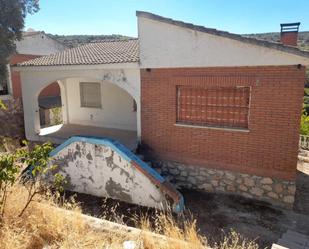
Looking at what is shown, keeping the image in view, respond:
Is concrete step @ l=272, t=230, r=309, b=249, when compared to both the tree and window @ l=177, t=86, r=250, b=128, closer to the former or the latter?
window @ l=177, t=86, r=250, b=128

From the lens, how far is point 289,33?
40.0 ft

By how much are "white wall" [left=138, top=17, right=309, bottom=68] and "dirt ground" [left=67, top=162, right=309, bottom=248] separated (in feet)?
16.0

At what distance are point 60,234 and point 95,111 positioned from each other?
11317 millimetres

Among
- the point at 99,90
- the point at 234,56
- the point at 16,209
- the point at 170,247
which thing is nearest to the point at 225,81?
the point at 234,56

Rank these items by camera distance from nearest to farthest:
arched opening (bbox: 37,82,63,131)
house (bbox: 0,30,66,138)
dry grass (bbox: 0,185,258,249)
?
dry grass (bbox: 0,185,258,249), arched opening (bbox: 37,82,63,131), house (bbox: 0,30,66,138)

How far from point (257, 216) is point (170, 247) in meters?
5.34

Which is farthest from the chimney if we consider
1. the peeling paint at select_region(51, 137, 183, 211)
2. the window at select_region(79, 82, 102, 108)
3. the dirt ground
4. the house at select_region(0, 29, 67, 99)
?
the house at select_region(0, 29, 67, 99)

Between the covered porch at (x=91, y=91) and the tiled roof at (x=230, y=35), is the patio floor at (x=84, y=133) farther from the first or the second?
the tiled roof at (x=230, y=35)

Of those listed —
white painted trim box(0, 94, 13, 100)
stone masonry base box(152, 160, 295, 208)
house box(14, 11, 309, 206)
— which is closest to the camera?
house box(14, 11, 309, 206)

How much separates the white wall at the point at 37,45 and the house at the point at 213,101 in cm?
1466

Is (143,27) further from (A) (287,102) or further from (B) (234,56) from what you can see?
(A) (287,102)

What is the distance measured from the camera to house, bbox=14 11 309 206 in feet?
28.3

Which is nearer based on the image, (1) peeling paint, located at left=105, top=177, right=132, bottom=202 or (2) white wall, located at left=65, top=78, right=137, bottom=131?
(1) peeling paint, located at left=105, top=177, right=132, bottom=202

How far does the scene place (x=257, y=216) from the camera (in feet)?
28.1
